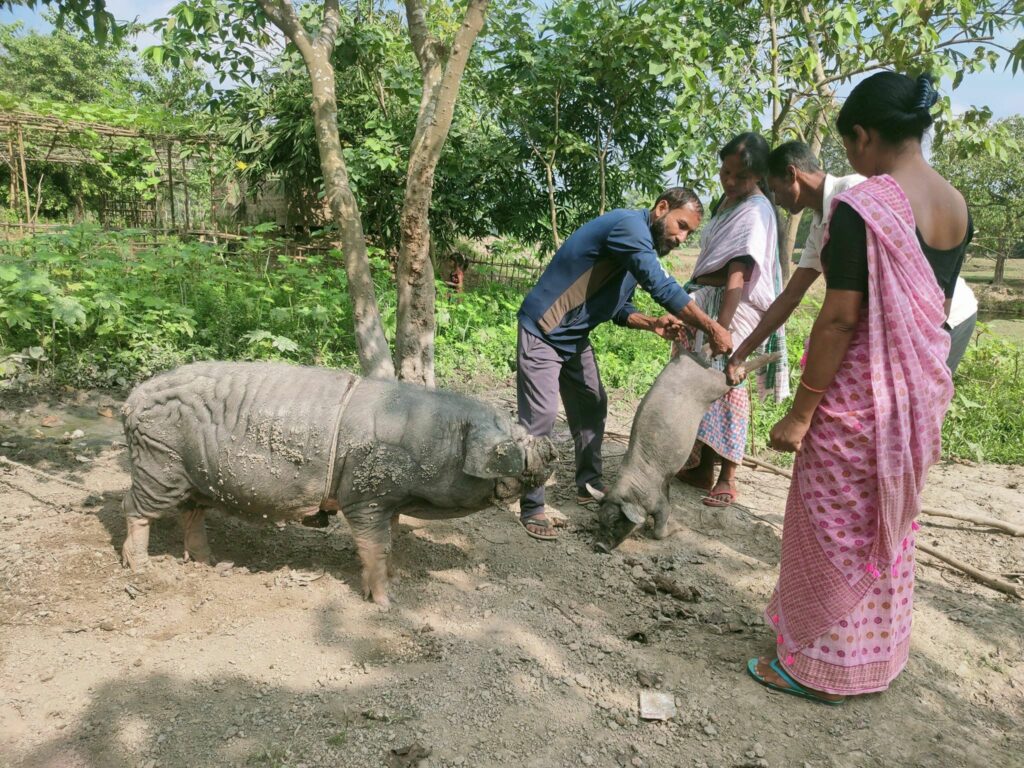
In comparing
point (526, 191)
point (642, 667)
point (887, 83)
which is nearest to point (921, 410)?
point (887, 83)

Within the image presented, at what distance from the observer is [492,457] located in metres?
3.26

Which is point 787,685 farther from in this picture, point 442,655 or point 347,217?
point 347,217

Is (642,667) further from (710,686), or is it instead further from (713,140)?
(713,140)

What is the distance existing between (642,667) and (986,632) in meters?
1.82

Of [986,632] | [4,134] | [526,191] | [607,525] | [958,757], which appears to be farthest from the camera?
[4,134]

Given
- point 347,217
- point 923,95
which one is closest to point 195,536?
point 347,217

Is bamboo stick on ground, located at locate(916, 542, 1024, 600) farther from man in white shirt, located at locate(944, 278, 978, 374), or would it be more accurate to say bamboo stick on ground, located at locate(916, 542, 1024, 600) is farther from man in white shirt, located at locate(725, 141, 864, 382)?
man in white shirt, located at locate(725, 141, 864, 382)

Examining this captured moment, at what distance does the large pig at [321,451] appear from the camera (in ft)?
10.9

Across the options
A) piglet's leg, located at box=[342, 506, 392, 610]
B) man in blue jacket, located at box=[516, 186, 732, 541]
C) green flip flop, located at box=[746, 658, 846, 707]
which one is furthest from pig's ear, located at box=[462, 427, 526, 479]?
green flip flop, located at box=[746, 658, 846, 707]

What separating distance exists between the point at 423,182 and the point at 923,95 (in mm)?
3114

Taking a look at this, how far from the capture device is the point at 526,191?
10680 millimetres

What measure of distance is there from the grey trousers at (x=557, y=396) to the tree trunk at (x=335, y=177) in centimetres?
122

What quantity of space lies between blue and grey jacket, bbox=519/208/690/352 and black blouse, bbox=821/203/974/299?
1.47m

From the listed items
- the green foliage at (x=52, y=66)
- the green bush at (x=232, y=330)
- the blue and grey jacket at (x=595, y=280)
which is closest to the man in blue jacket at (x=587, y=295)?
the blue and grey jacket at (x=595, y=280)
